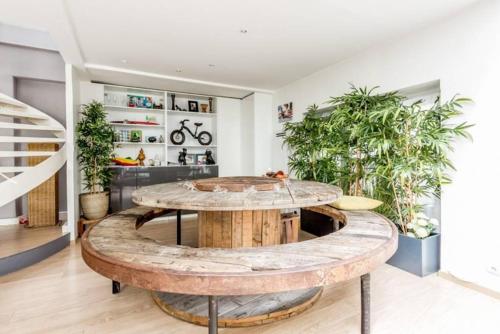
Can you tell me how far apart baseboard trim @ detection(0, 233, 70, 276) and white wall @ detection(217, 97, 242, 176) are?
2951 mm

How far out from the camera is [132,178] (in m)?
4.22

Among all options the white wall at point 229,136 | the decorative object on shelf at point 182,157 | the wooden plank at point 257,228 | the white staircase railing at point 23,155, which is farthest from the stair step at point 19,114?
the white wall at point 229,136

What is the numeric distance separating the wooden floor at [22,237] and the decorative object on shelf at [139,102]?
2.26 m

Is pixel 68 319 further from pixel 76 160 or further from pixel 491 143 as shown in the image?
pixel 491 143

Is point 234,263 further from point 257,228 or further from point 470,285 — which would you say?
point 470,285

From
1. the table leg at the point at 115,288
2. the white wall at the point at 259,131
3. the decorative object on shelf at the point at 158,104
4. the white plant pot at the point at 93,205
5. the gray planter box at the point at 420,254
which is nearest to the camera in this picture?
the table leg at the point at 115,288

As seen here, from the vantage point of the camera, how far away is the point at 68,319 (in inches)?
68.2

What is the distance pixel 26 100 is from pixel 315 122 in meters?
4.33

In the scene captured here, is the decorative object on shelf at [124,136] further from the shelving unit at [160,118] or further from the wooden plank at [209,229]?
the wooden plank at [209,229]

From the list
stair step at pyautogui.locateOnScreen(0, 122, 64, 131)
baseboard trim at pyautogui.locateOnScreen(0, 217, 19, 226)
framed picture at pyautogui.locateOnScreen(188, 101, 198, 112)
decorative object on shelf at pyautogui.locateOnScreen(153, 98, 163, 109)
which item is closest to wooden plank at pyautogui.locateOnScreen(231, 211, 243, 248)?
stair step at pyautogui.locateOnScreen(0, 122, 64, 131)

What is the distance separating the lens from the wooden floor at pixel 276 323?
164cm

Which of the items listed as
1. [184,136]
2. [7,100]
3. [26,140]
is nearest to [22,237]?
[26,140]

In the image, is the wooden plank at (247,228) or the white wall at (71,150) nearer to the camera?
A: the wooden plank at (247,228)

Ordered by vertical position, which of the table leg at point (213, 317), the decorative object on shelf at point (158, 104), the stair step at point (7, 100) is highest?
the decorative object on shelf at point (158, 104)
